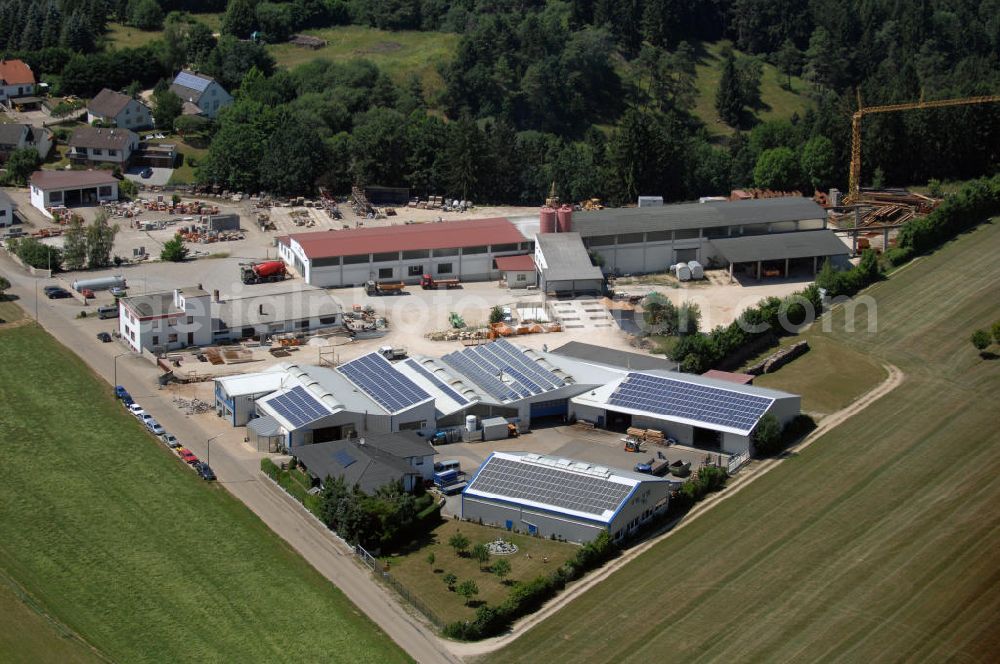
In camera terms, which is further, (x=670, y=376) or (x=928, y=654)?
(x=670, y=376)

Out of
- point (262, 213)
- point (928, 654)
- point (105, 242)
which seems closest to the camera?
point (928, 654)

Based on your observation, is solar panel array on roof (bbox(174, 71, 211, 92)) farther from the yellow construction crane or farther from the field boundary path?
the field boundary path

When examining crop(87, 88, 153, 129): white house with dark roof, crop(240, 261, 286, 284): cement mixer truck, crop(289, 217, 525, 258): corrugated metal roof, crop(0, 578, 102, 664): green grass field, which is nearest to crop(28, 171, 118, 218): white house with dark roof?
crop(87, 88, 153, 129): white house with dark roof

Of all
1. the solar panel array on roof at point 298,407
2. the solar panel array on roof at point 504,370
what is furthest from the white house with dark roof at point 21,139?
the solar panel array on roof at point 298,407

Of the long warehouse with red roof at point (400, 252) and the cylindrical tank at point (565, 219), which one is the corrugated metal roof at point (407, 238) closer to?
the long warehouse with red roof at point (400, 252)

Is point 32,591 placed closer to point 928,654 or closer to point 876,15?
point 928,654

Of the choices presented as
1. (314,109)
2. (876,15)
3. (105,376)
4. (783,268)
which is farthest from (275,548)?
(876,15)

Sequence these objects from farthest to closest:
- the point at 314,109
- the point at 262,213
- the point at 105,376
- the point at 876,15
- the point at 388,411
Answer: the point at 876,15 → the point at 314,109 → the point at 262,213 → the point at 105,376 → the point at 388,411

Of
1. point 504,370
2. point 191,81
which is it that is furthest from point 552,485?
point 191,81
